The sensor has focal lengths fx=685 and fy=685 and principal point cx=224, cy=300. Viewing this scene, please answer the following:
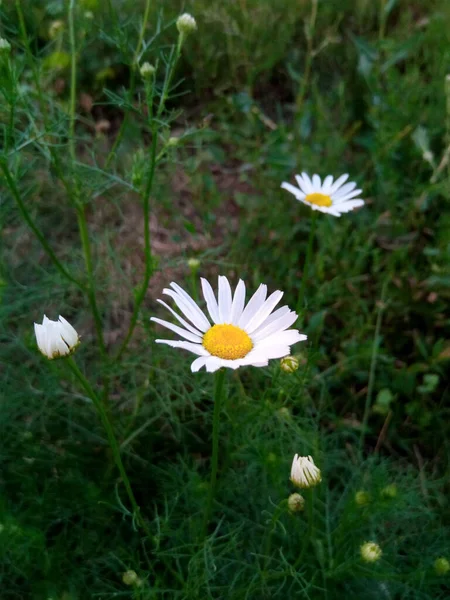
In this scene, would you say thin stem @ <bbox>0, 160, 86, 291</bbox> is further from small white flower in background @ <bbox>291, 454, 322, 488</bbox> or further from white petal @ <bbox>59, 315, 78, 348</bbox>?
small white flower in background @ <bbox>291, 454, 322, 488</bbox>

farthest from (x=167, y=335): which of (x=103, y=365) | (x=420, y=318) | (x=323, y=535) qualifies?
(x=420, y=318)

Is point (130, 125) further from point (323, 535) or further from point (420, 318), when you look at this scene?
point (323, 535)

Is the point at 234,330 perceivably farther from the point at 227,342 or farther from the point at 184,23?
the point at 184,23

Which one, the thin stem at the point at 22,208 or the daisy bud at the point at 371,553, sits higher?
the thin stem at the point at 22,208

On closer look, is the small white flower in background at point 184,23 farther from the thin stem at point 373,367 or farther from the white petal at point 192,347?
the thin stem at point 373,367

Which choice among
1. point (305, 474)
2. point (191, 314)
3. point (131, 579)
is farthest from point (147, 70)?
point (131, 579)

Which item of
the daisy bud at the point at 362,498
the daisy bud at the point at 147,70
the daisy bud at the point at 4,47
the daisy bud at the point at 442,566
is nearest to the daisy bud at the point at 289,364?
the daisy bud at the point at 362,498

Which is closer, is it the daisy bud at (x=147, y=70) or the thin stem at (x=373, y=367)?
the daisy bud at (x=147, y=70)

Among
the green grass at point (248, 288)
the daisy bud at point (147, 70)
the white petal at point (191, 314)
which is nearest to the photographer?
the white petal at point (191, 314)
